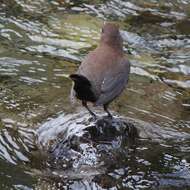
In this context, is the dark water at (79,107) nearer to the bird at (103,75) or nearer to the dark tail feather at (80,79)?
the bird at (103,75)

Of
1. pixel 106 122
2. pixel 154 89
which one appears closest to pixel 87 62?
pixel 106 122

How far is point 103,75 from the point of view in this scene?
19.4 ft

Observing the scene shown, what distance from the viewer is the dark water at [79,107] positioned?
17.9 ft

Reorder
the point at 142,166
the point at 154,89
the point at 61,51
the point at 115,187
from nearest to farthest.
A: the point at 115,187 → the point at 142,166 → the point at 154,89 → the point at 61,51

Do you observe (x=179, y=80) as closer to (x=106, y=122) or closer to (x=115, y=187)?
(x=106, y=122)

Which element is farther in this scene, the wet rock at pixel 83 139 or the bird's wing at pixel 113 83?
the bird's wing at pixel 113 83

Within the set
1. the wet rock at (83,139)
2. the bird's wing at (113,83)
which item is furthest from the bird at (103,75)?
the wet rock at (83,139)

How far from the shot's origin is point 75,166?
552cm

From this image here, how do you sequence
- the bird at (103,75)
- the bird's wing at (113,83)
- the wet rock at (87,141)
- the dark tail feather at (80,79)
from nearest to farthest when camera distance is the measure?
the dark tail feather at (80,79) → the wet rock at (87,141) → the bird at (103,75) → the bird's wing at (113,83)

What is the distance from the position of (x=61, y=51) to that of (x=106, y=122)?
2.33 m

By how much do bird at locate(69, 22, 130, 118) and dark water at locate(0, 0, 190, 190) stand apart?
27 cm

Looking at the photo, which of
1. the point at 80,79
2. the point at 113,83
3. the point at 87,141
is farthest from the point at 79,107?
the point at 80,79

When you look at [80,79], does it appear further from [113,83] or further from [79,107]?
[79,107]

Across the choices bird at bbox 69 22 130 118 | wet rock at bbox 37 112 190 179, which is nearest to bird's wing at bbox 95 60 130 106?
bird at bbox 69 22 130 118
